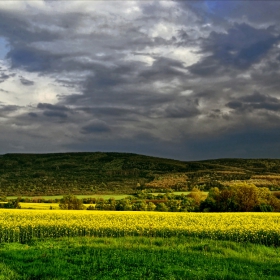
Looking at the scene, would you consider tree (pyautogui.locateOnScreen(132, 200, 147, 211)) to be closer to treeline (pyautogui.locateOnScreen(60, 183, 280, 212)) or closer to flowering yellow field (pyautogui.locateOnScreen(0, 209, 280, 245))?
treeline (pyautogui.locateOnScreen(60, 183, 280, 212))

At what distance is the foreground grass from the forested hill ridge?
64.5 metres

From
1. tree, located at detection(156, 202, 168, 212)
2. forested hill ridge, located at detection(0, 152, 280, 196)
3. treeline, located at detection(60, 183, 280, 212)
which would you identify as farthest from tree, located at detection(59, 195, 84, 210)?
forested hill ridge, located at detection(0, 152, 280, 196)

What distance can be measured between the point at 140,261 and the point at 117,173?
112 meters

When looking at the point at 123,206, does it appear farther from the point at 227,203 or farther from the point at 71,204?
the point at 227,203

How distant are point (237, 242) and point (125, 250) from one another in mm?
9278

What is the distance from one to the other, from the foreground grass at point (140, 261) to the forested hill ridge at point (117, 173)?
212 ft

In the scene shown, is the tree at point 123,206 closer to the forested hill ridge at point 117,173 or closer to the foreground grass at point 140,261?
the forested hill ridge at point 117,173

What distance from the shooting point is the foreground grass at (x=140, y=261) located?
1524 centimetres

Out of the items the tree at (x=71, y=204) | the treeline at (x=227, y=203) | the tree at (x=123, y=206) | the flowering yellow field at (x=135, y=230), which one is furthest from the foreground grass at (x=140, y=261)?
the tree at (x=71, y=204)

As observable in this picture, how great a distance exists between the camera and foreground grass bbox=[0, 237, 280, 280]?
15235 millimetres

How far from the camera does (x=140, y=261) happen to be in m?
17.6

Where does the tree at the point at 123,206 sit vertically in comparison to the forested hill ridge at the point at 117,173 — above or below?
below

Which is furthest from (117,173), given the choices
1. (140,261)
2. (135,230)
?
(140,261)

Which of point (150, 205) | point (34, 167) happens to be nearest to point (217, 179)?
point (150, 205)
